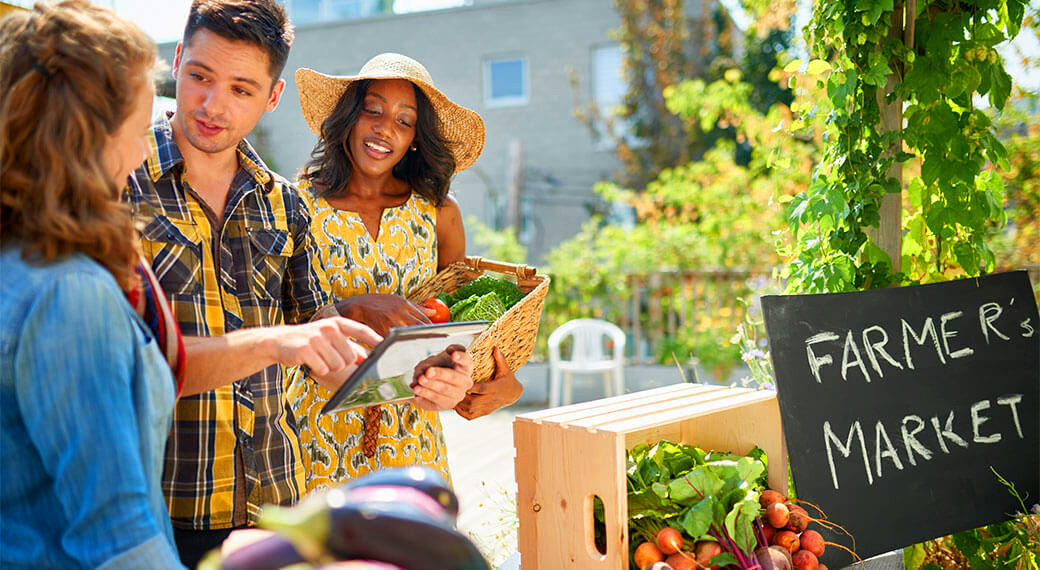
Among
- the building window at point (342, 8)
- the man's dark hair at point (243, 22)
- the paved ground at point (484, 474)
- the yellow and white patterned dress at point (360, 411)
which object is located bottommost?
the paved ground at point (484, 474)

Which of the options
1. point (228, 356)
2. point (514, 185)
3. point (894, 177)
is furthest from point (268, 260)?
point (514, 185)

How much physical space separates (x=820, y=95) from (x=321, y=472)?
1.87 m

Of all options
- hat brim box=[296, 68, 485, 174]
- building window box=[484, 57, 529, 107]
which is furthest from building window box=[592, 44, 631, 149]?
hat brim box=[296, 68, 485, 174]

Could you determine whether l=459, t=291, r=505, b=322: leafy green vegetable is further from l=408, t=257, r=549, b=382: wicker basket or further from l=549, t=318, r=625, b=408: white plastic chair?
l=549, t=318, r=625, b=408: white plastic chair

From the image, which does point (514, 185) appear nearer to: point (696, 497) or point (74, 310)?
point (696, 497)

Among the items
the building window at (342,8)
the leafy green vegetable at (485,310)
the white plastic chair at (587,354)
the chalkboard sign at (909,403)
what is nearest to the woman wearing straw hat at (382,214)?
the leafy green vegetable at (485,310)

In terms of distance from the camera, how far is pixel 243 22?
1449 millimetres

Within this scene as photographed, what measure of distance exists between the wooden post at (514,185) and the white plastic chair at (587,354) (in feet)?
22.1

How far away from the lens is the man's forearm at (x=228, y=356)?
3.73 ft

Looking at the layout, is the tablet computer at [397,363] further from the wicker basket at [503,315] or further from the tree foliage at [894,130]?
the tree foliage at [894,130]

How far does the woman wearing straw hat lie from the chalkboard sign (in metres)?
0.72

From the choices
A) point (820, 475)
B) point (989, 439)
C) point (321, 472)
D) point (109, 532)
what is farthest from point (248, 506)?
point (989, 439)

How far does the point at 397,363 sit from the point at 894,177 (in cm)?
168

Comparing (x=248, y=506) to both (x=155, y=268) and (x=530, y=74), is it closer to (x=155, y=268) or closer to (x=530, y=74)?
(x=155, y=268)
